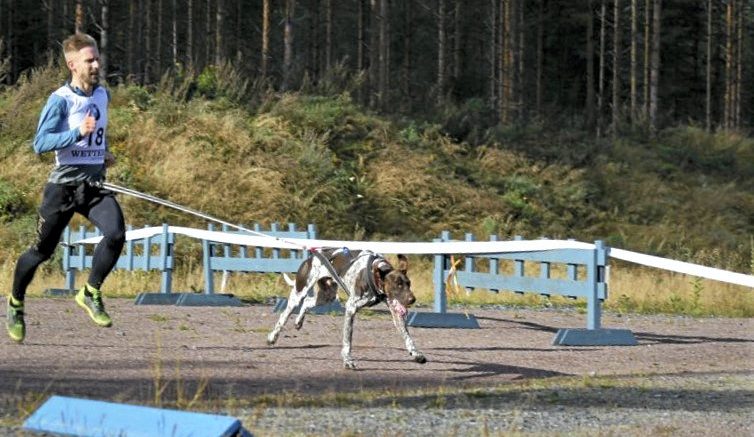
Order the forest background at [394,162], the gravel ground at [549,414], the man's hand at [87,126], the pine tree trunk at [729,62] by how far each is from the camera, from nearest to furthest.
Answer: the gravel ground at [549,414]
the man's hand at [87,126]
the forest background at [394,162]
the pine tree trunk at [729,62]

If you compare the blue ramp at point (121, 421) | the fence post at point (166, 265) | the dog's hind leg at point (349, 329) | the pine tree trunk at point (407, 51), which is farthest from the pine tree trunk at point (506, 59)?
the blue ramp at point (121, 421)

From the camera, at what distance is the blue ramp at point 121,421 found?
664 cm

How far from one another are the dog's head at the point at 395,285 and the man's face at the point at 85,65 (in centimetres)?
250

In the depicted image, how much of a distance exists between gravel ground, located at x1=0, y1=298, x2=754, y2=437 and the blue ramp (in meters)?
0.28

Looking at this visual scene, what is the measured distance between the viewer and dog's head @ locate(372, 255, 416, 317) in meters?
11.1

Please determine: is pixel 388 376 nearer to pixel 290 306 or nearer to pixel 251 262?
pixel 290 306

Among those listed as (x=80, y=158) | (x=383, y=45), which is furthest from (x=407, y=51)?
(x=80, y=158)

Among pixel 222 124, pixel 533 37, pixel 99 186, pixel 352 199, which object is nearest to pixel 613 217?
pixel 352 199

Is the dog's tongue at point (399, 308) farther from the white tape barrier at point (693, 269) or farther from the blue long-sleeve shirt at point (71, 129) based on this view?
the white tape barrier at point (693, 269)

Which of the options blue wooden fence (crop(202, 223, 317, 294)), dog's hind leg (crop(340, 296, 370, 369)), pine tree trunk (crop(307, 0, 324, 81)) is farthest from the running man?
pine tree trunk (crop(307, 0, 324, 81))

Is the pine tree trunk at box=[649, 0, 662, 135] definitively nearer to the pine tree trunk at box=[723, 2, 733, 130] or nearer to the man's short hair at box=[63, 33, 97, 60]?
the pine tree trunk at box=[723, 2, 733, 130]

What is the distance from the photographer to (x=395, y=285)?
1116 centimetres

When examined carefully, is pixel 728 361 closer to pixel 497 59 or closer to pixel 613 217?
pixel 613 217

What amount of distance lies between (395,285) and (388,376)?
68 centimetres
